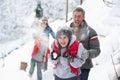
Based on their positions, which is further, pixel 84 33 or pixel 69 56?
pixel 84 33

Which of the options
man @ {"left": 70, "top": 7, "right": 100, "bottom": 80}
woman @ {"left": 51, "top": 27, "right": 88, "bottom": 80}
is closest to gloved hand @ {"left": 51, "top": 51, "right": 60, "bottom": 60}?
woman @ {"left": 51, "top": 27, "right": 88, "bottom": 80}

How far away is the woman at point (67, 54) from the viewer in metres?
4.13

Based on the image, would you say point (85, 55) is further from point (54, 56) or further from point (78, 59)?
point (54, 56)

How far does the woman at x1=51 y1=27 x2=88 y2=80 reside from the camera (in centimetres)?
413

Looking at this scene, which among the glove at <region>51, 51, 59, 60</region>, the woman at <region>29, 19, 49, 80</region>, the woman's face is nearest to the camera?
the woman's face

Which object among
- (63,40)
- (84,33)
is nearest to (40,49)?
A: (84,33)

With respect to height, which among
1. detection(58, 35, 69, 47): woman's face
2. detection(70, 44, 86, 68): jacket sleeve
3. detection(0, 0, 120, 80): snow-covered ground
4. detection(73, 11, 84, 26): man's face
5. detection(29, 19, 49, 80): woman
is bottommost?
detection(0, 0, 120, 80): snow-covered ground

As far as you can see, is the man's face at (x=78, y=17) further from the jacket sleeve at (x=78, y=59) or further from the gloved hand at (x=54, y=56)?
the gloved hand at (x=54, y=56)

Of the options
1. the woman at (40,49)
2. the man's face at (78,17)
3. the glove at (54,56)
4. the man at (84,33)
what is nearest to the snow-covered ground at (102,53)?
the woman at (40,49)

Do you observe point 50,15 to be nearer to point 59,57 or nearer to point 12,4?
point 12,4

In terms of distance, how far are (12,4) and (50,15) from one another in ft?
13.1

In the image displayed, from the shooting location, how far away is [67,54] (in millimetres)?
4156

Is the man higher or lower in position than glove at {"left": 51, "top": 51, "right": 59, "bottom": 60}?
higher

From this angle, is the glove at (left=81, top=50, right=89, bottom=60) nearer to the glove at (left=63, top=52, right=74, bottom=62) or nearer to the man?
the glove at (left=63, top=52, right=74, bottom=62)
